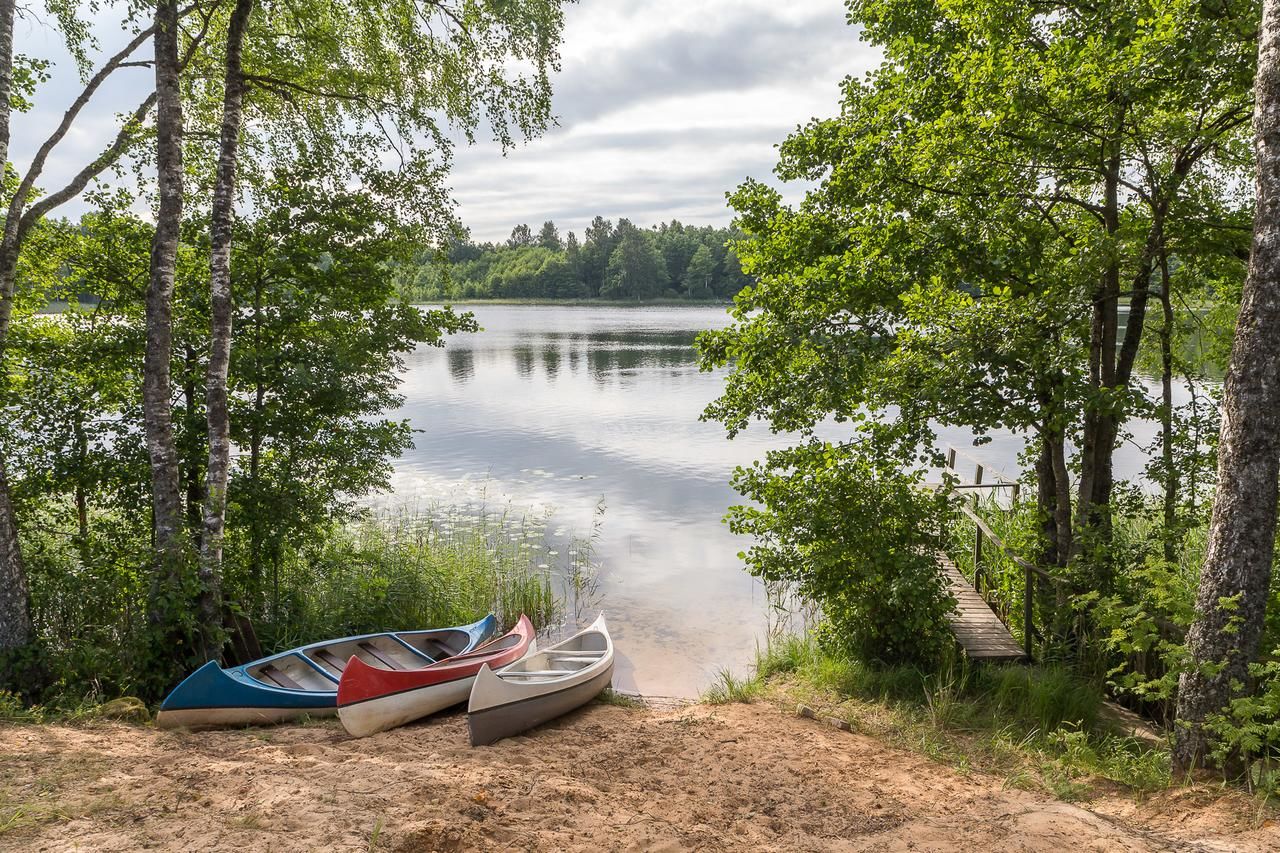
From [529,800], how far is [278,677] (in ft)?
13.3

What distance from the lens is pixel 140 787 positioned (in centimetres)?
486

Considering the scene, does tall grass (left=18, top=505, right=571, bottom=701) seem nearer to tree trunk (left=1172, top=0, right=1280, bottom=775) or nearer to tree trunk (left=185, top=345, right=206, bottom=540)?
tree trunk (left=185, top=345, right=206, bottom=540)

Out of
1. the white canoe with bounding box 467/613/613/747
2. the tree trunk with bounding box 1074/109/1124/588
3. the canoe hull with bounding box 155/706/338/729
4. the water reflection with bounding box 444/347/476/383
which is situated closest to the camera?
the canoe hull with bounding box 155/706/338/729

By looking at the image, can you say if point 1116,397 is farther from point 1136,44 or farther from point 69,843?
point 69,843

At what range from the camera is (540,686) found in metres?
7.43

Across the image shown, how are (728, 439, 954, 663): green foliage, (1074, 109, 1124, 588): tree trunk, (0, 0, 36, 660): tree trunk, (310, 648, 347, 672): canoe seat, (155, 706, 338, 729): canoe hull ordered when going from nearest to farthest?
(0, 0, 36, 660): tree trunk → (155, 706, 338, 729): canoe hull → (1074, 109, 1124, 588): tree trunk → (728, 439, 954, 663): green foliage → (310, 648, 347, 672): canoe seat

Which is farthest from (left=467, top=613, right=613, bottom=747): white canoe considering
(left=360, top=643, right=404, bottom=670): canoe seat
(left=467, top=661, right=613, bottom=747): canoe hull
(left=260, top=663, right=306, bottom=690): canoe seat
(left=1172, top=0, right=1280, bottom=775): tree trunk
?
(left=1172, top=0, right=1280, bottom=775): tree trunk

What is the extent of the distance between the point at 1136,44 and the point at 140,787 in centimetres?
947

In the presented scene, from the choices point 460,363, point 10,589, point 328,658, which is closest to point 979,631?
point 328,658

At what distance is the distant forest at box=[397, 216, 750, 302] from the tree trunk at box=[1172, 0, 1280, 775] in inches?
3379

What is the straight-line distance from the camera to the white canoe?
6.84m

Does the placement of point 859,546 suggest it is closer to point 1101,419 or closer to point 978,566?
point 1101,419

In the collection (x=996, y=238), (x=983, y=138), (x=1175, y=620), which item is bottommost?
(x=1175, y=620)

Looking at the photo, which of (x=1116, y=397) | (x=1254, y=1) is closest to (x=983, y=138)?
(x=1254, y=1)
